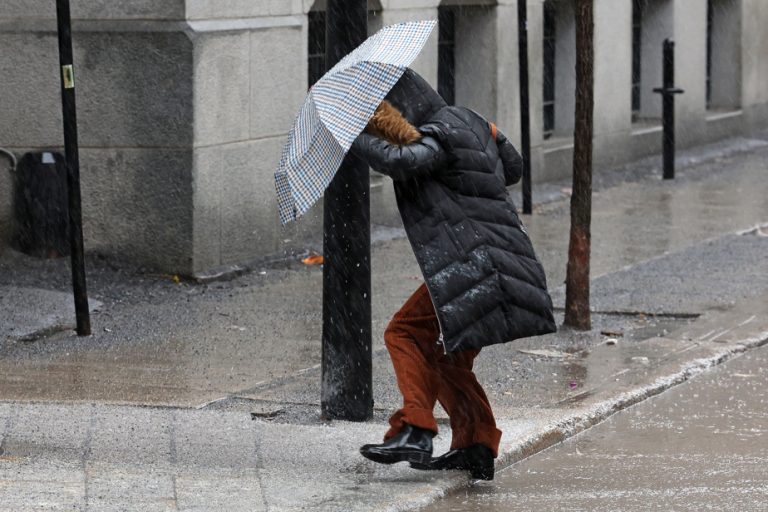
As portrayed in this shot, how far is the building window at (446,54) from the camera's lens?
15.9 meters

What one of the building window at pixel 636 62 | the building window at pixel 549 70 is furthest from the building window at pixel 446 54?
the building window at pixel 636 62

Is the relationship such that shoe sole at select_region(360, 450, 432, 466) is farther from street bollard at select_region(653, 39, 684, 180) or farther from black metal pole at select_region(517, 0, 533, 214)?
street bollard at select_region(653, 39, 684, 180)

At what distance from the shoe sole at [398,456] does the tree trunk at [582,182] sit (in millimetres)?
3689

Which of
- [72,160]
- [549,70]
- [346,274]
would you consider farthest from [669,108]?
[346,274]

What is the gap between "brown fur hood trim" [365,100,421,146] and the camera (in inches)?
241

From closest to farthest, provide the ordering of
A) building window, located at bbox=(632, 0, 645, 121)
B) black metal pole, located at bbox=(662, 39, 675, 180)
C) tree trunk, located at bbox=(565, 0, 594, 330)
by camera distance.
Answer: tree trunk, located at bbox=(565, 0, 594, 330), black metal pole, located at bbox=(662, 39, 675, 180), building window, located at bbox=(632, 0, 645, 121)

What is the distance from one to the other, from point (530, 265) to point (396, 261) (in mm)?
5974

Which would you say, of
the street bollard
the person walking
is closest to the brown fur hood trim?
the person walking

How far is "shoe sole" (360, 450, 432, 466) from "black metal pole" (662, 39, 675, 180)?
1166cm

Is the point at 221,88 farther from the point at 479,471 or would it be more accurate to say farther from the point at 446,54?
the point at 479,471

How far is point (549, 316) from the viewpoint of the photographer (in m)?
6.27

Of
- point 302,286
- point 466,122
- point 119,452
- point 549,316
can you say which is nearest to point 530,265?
point 549,316

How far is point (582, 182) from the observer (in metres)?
9.76

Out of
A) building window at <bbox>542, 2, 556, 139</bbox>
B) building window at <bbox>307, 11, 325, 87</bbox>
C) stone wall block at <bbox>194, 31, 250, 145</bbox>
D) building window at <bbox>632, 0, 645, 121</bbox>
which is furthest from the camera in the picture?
building window at <bbox>632, 0, 645, 121</bbox>
